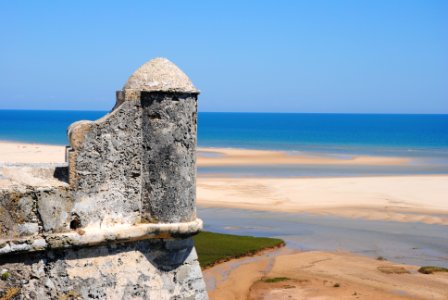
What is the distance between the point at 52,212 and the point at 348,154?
195 feet

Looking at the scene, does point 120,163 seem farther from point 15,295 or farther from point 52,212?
point 15,295

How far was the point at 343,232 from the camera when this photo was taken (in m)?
24.0

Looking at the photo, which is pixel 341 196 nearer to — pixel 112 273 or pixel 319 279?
pixel 319 279

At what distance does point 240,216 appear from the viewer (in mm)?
26609

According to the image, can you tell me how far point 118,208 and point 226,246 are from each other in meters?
13.6

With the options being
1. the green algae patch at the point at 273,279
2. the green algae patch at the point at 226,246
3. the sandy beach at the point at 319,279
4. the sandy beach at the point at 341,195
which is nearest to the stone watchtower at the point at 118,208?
the sandy beach at the point at 319,279

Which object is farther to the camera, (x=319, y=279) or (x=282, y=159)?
(x=282, y=159)

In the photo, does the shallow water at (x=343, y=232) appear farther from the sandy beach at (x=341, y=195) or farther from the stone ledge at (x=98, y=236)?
the stone ledge at (x=98, y=236)

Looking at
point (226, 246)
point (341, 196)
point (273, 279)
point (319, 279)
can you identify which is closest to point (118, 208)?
point (273, 279)

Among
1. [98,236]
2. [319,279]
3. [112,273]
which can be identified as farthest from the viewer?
[319,279]

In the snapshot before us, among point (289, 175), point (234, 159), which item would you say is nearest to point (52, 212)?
point (289, 175)

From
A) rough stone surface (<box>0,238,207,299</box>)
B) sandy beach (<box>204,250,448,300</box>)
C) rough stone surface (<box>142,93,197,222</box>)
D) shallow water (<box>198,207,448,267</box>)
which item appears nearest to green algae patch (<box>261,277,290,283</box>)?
sandy beach (<box>204,250,448,300</box>)

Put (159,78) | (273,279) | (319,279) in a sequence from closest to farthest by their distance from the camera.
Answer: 1. (159,78)
2. (273,279)
3. (319,279)

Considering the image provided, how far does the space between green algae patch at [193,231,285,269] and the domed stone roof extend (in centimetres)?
1125
